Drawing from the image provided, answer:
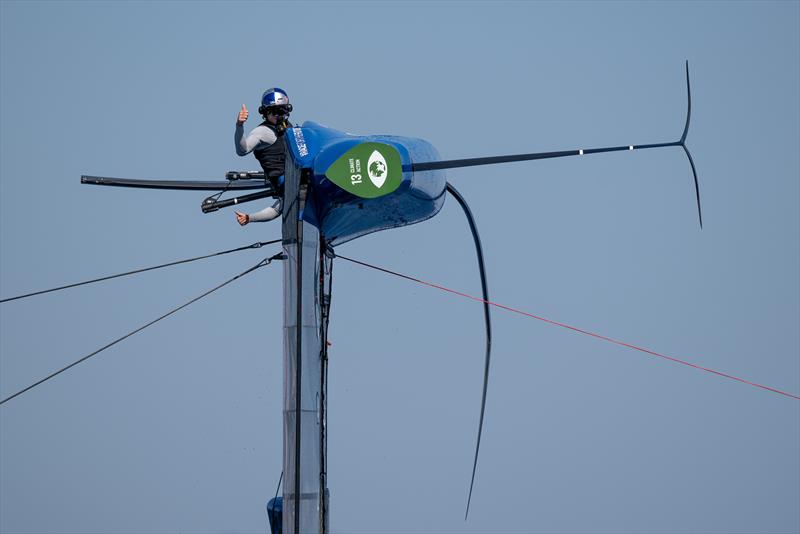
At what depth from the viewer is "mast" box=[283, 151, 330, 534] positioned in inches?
992

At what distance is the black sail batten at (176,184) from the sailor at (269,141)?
42cm

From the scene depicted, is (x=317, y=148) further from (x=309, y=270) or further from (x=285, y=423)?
(x=285, y=423)

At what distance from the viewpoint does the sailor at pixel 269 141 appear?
88.0 feet

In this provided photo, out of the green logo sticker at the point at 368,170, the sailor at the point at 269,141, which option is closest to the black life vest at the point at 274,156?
the sailor at the point at 269,141

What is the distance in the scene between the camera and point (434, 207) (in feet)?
89.9

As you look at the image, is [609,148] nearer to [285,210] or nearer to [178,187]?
[285,210]

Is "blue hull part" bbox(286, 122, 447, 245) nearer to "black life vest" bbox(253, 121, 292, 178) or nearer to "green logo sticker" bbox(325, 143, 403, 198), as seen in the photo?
"green logo sticker" bbox(325, 143, 403, 198)

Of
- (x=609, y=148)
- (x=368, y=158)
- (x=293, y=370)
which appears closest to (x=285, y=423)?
(x=293, y=370)

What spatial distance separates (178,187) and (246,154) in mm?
1400

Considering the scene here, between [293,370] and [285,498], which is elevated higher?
[293,370]

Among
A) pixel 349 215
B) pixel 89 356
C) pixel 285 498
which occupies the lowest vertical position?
pixel 285 498

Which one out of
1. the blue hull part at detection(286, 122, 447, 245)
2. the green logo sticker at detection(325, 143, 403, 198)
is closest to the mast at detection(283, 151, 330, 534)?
the blue hull part at detection(286, 122, 447, 245)

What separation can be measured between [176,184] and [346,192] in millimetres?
3337

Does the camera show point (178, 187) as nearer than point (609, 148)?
No
